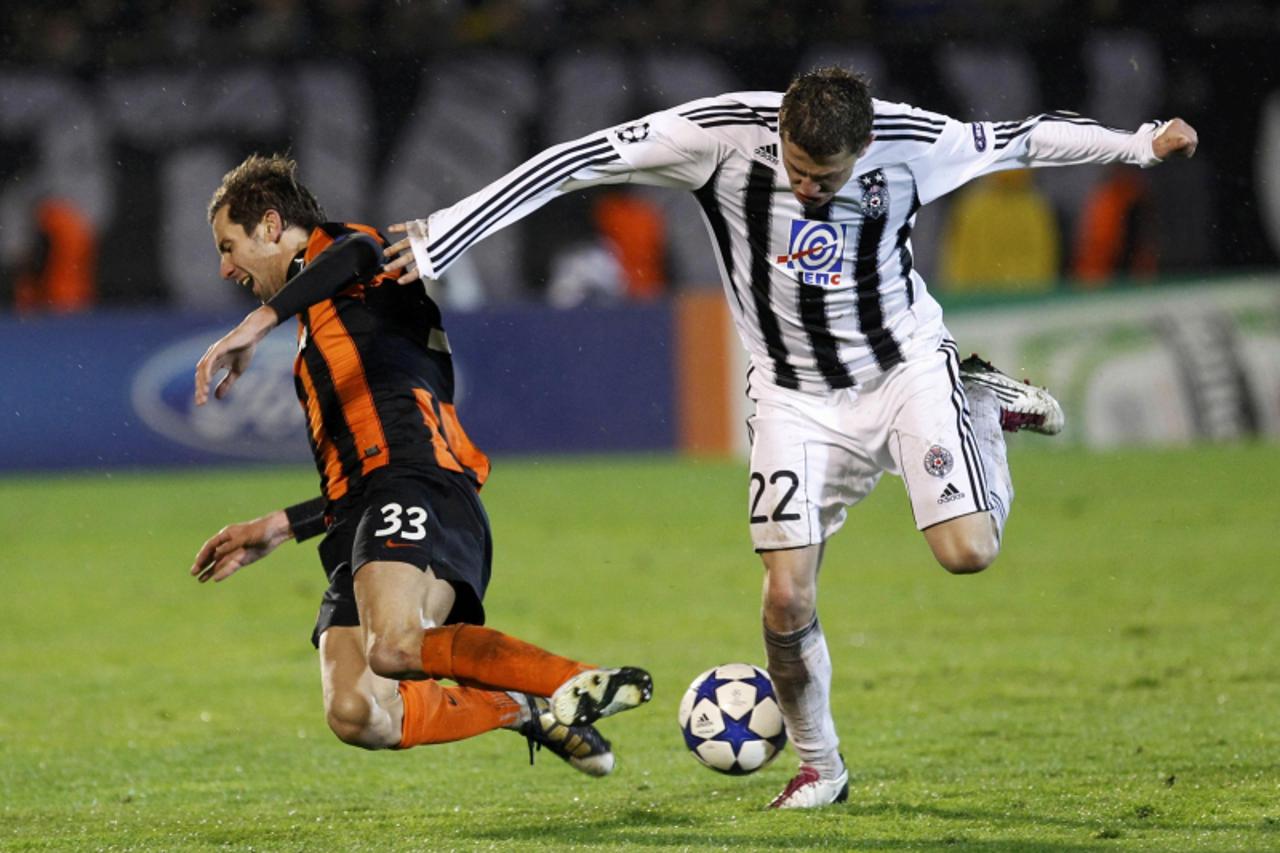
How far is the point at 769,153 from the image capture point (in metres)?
5.25

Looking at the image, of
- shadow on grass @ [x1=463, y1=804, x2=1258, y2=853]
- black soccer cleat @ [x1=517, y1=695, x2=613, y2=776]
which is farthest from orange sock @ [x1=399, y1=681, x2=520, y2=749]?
shadow on grass @ [x1=463, y1=804, x2=1258, y2=853]

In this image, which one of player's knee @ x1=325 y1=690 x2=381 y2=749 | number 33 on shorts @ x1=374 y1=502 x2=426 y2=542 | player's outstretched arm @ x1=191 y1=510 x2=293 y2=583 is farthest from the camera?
player's outstretched arm @ x1=191 y1=510 x2=293 y2=583

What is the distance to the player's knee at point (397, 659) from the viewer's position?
192 inches

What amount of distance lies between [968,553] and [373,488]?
1610mm

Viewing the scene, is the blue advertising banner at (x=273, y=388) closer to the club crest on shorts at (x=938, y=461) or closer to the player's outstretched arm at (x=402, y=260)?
the club crest on shorts at (x=938, y=461)

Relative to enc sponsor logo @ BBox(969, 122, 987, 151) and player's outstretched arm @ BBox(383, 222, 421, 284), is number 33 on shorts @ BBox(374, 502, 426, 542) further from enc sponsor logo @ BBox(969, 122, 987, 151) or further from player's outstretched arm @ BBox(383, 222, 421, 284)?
enc sponsor logo @ BBox(969, 122, 987, 151)

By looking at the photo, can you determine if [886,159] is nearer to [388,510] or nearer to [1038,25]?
[388,510]

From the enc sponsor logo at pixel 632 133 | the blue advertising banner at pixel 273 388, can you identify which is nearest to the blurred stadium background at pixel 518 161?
the blue advertising banner at pixel 273 388

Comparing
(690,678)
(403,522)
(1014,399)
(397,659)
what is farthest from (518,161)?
(397,659)

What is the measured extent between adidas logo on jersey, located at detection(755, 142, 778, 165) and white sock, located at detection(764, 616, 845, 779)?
1.27 metres

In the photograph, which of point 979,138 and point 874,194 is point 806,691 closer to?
point 874,194

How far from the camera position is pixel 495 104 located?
739 inches

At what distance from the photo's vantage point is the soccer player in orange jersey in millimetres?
4977

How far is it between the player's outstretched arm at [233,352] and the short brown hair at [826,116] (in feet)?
4.57
